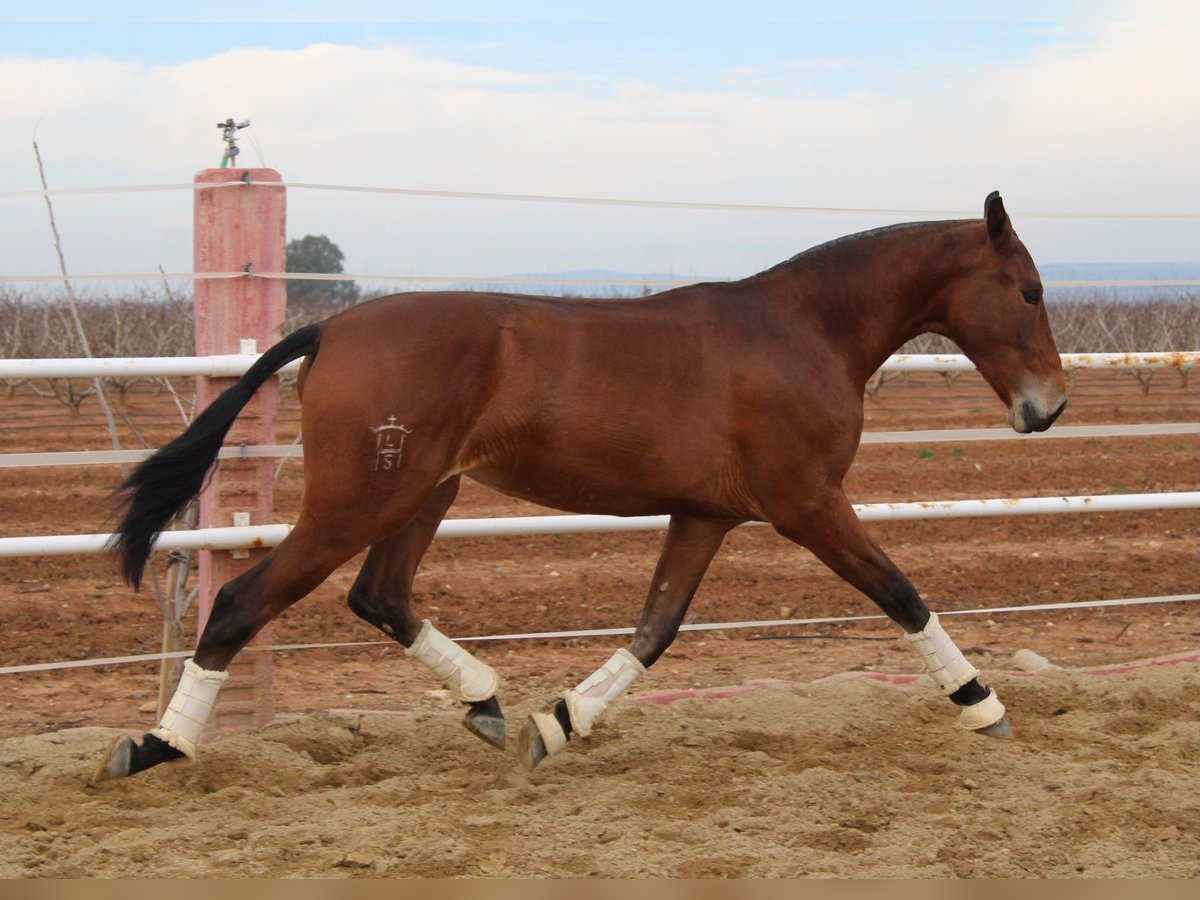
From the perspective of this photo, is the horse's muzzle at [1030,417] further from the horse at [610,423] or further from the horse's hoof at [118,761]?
the horse's hoof at [118,761]

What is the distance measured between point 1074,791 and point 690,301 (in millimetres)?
1812

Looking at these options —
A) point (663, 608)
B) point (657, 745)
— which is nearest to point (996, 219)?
point (663, 608)

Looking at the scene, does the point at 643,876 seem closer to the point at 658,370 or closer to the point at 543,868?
the point at 543,868

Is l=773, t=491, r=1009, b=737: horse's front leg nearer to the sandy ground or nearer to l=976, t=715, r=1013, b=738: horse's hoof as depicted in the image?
l=976, t=715, r=1013, b=738: horse's hoof

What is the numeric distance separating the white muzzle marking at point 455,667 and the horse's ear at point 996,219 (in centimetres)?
211

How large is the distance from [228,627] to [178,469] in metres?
0.51

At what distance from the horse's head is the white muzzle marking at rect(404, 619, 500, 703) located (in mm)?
1867

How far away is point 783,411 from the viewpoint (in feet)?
12.4

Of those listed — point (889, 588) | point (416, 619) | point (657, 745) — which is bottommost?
point (657, 745)

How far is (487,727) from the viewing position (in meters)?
4.00

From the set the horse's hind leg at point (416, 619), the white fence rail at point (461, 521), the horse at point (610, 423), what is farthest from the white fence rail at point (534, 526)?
the horse at point (610, 423)

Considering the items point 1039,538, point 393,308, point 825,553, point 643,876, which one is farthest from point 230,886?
point 1039,538

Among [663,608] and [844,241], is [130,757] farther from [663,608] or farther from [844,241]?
[844,241]

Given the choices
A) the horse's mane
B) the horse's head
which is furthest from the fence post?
the horse's head
